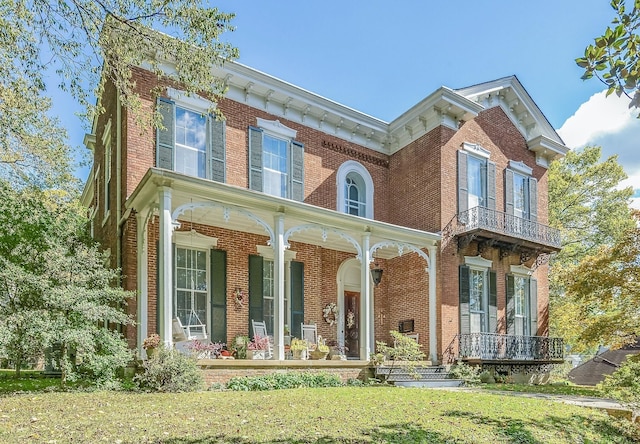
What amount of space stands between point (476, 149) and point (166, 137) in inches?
372

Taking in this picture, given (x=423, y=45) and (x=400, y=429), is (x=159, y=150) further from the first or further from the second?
(x=400, y=429)

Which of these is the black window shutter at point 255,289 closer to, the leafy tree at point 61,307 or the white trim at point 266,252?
the white trim at point 266,252

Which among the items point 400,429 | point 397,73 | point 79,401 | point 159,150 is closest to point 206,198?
point 159,150

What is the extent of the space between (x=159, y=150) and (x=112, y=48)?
4.77 m

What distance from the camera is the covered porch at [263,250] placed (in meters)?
9.94

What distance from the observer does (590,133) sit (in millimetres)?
27016

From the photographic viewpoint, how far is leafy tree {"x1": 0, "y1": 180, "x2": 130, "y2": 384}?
886cm

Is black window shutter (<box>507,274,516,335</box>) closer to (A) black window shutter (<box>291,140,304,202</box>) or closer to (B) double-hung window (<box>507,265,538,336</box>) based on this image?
(B) double-hung window (<box>507,265,538,336</box>)

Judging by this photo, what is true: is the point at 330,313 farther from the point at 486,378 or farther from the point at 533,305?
the point at 533,305

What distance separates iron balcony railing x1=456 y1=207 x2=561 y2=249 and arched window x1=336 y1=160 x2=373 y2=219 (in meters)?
2.88

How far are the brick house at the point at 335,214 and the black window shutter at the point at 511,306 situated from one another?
54mm

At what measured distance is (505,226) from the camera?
15.9m

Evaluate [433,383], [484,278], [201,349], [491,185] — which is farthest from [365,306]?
[491,185]

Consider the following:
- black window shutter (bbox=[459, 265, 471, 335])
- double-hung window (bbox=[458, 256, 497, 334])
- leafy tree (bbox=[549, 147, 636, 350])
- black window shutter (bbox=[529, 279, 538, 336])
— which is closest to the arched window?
black window shutter (bbox=[459, 265, 471, 335])
